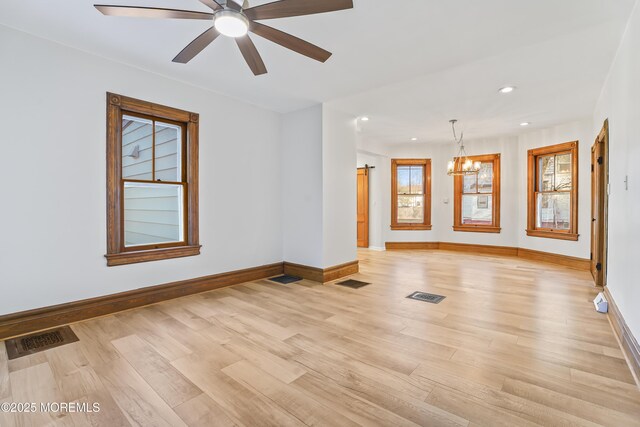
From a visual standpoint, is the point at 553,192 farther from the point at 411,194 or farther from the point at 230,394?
the point at 230,394

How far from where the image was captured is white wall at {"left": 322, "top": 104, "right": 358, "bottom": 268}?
4.85 meters

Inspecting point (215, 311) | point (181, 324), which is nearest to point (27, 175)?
point (181, 324)

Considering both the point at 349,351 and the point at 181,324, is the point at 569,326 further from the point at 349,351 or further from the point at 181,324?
the point at 181,324

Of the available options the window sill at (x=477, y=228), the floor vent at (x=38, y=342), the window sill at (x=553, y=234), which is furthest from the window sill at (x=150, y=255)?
the window sill at (x=553, y=234)

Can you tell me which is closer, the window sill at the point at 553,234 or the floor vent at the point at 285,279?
the floor vent at the point at 285,279

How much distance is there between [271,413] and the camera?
5.88 ft

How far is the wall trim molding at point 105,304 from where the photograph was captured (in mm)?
2840

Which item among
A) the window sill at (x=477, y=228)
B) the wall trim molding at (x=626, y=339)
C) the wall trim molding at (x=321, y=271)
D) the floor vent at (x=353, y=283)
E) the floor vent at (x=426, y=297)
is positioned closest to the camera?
the wall trim molding at (x=626, y=339)

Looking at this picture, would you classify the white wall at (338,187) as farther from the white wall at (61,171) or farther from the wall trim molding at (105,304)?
the white wall at (61,171)

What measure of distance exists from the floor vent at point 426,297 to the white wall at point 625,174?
1695mm

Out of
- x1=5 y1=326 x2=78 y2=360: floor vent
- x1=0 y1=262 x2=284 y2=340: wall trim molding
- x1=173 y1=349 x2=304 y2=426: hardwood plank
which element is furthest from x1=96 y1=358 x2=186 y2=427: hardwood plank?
x1=0 y1=262 x2=284 y2=340: wall trim molding

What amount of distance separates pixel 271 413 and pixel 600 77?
5138 millimetres

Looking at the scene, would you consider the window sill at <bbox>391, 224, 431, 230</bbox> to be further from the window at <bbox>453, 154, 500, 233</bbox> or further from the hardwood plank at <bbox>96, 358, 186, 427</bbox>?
the hardwood plank at <bbox>96, 358, 186, 427</bbox>

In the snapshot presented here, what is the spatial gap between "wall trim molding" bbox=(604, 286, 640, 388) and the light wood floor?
7cm
